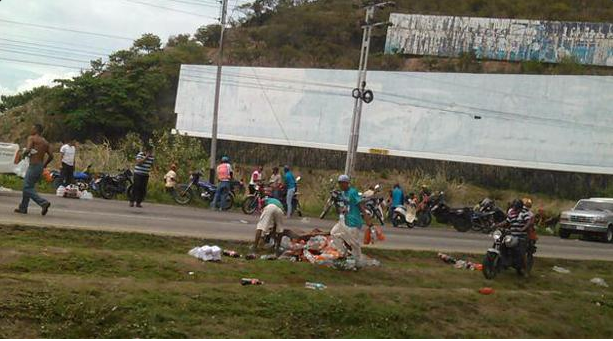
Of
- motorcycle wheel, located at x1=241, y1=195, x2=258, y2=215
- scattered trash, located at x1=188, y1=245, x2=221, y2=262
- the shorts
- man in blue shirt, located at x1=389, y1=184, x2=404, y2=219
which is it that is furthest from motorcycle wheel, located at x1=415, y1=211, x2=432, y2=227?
scattered trash, located at x1=188, y1=245, x2=221, y2=262

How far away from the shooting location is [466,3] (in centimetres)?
9162

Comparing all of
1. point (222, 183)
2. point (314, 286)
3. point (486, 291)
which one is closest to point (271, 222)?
point (314, 286)

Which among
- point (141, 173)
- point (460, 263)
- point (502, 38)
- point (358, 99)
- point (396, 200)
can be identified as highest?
point (502, 38)

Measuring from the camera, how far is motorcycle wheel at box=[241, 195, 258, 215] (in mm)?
22812

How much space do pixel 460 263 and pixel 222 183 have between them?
32.5 feet

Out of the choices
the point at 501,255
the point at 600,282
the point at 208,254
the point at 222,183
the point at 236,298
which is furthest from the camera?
the point at 222,183

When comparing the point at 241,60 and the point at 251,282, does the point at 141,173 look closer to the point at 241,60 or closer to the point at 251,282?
the point at 251,282

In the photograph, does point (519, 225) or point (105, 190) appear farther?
point (105, 190)

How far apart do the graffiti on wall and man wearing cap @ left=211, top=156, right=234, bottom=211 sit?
4723 centimetres

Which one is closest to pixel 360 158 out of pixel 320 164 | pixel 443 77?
pixel 320 164

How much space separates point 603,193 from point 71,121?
1706 inches

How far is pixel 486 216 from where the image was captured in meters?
26.0

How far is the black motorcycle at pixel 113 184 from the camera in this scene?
21750 mm

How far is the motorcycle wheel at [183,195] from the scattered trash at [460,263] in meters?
10.7
